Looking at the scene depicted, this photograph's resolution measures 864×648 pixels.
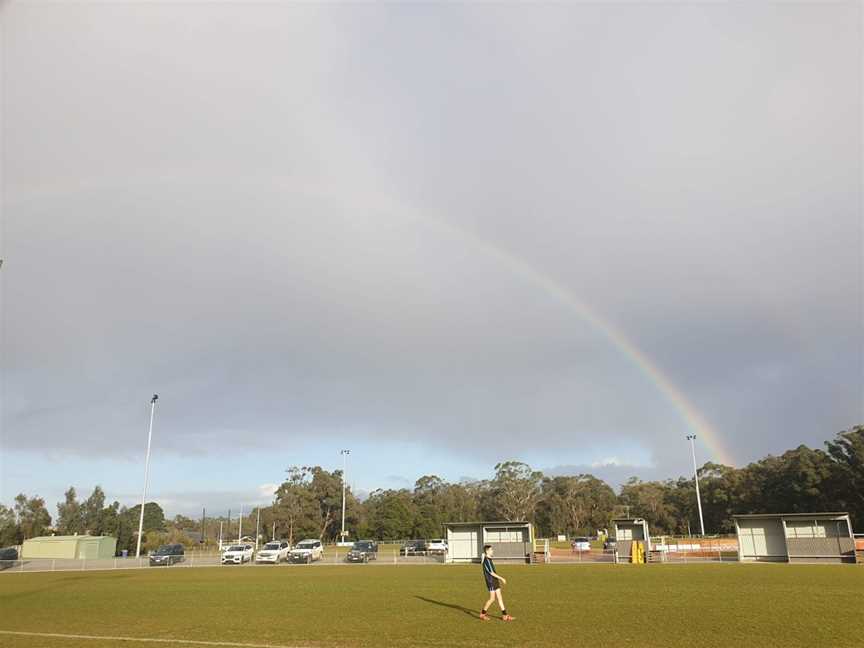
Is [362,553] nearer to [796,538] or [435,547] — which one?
[435,547]

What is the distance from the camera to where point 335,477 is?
120 metres

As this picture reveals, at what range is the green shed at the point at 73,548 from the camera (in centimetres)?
7181

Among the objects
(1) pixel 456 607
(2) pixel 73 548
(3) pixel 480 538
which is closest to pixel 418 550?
(3) pixel 480 538

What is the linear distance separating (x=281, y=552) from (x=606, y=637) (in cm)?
5182

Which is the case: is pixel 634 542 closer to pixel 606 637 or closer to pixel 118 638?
pixel 606 637

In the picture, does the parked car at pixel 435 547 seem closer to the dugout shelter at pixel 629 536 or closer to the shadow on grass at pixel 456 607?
the dugout shelter at pixel 629 536

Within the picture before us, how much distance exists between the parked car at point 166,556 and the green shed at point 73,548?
2141cm

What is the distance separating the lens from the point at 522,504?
4803 inches

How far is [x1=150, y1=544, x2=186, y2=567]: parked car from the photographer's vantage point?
53781 millimetres

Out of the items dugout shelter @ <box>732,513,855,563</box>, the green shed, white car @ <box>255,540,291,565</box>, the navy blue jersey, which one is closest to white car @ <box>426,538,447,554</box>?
white car @ <box>255,540,291,565</box>

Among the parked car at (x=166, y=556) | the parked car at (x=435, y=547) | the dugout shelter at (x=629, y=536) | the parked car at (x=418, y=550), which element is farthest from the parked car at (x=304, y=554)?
the dugout shelter at (x=629, y=536)

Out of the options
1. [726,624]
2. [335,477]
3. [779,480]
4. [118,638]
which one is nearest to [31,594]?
[118,638]

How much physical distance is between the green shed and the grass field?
49538 millimetres

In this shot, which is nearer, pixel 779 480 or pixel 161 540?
pixel 779 480
